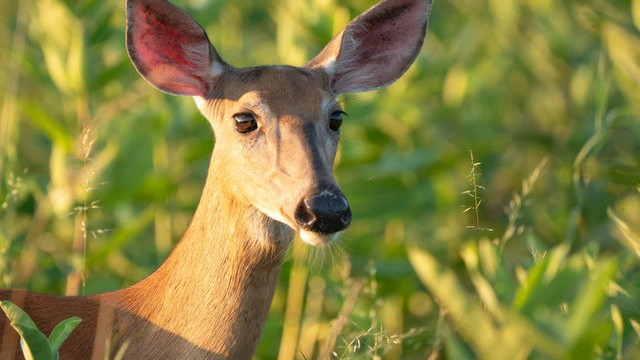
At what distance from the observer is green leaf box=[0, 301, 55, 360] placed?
3.26 metres

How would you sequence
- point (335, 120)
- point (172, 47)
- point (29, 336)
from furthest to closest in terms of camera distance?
point (172, 47) → point (335, 120) → point (29, 336)

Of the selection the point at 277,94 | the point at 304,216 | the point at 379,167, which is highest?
the point at 277,94

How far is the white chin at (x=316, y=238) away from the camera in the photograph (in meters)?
3.93

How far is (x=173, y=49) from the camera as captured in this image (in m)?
4.86

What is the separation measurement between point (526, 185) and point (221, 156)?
4.15ft

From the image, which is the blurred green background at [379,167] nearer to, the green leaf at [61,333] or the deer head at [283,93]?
the deer head at [283,93]

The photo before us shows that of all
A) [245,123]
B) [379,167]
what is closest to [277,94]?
[245,123]

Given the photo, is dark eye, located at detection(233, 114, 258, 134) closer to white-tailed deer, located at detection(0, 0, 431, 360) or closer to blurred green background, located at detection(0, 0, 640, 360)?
white-tailed deer, located at detection(0, 0, 431, 360)

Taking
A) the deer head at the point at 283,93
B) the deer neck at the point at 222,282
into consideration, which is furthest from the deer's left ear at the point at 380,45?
the deer neck at the point at 222,282

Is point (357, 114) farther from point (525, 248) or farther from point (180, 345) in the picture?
point (180, 345)

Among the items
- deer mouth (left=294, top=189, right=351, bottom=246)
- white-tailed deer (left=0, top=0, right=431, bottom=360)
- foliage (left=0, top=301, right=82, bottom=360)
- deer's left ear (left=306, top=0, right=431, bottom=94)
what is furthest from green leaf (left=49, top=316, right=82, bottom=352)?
deer's left ear (left=306, top=0, right=431, bottom=94)

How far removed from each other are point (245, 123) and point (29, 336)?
1.40 metres

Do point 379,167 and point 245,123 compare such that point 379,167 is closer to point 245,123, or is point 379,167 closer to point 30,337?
point 245,123

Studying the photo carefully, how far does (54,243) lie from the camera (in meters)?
7.16
